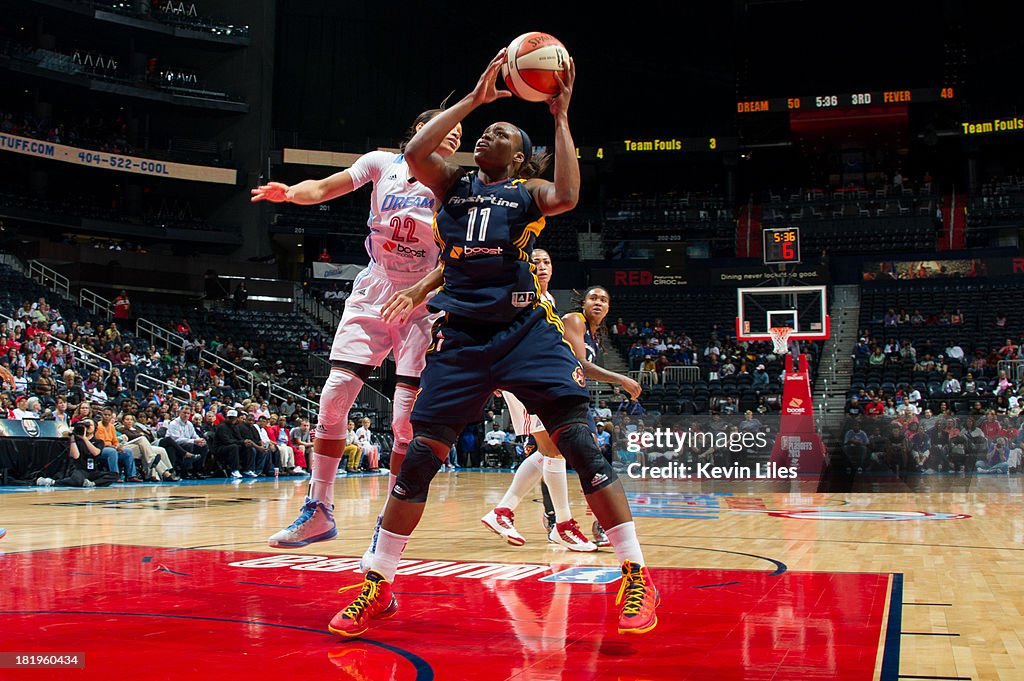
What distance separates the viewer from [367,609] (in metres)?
3.43

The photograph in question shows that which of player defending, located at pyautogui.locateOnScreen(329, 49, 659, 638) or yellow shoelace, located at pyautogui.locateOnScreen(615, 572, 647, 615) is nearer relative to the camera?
yellow shoelace, located at pyautogui.locateOnScreen(615, 572, 647, 615)

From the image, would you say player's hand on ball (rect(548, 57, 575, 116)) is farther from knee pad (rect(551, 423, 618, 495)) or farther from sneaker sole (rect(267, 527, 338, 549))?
sneaker sole (rect(267, 527, 338, 549))

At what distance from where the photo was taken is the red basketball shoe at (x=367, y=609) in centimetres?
339

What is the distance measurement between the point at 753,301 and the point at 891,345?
761 centimetres

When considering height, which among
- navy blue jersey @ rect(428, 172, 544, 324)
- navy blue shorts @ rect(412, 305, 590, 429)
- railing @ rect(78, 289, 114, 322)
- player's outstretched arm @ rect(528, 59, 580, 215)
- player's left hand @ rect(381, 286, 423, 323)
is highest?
railing @ rect(78, 289, 114, 322)

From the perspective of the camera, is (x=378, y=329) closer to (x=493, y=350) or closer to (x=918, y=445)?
(x=493, y=350)

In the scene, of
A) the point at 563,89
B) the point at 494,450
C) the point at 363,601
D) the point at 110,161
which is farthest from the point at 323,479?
the point at 110,161

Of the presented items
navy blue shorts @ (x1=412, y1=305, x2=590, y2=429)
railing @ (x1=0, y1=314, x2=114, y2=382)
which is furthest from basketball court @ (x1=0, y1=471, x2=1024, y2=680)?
railing @ (x1=0, y1=314, x2=114, y2=382)

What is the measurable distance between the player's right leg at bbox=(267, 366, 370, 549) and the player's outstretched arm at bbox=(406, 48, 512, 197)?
1.48 m

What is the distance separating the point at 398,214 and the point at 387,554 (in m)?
2.07

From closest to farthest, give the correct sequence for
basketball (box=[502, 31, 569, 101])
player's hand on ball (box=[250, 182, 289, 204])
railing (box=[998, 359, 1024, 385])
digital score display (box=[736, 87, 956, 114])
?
1. basketball (box=[502, 31, 569, 101])
2. player's hand on ball (box=[250, 182, 289, 204])
3. railing (box=[998, 359, 1024, 385])
4. digital score display (box=[736, 87, 956, 114])

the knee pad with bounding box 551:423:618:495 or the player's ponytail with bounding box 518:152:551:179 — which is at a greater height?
the player's ponytail with bounding box 518:152:551:179

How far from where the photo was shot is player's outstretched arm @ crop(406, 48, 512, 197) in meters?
3.67

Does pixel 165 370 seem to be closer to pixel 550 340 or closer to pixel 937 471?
pixel 937 471
